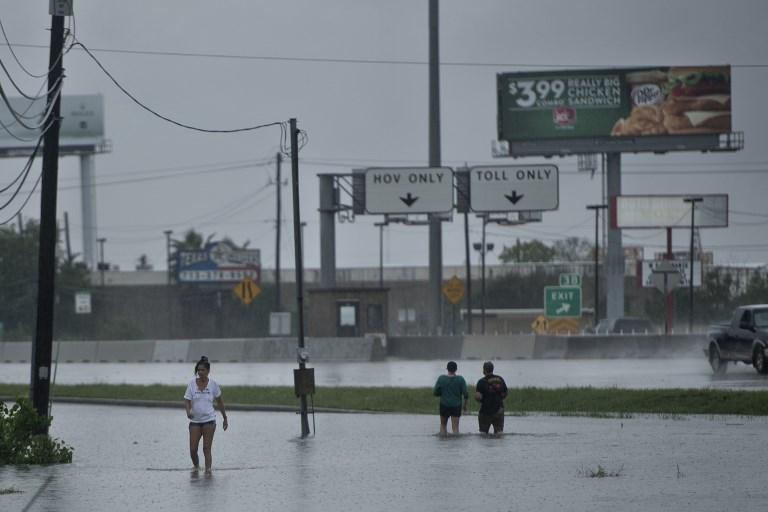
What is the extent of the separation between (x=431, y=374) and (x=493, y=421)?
20427 mm

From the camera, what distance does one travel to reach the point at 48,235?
23.1 metres

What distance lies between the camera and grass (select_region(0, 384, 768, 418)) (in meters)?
28.6

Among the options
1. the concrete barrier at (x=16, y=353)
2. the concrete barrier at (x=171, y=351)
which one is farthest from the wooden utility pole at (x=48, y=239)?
the concrete barrier at (x=16, y=353)

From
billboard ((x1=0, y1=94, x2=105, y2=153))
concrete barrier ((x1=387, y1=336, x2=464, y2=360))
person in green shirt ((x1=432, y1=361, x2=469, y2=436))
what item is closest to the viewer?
person in green shirt ((x1=432, y1=361, x2=469, y2=436))

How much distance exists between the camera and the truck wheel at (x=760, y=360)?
37.0 m

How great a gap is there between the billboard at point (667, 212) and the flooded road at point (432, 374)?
101ft

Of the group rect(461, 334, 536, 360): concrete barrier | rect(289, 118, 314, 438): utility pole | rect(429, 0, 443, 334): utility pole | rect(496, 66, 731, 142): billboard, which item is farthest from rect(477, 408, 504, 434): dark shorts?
rect(496, 66, 731, 142): billboard

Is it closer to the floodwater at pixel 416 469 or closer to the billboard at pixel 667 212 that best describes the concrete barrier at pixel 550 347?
the floodwater at pixel 416 469

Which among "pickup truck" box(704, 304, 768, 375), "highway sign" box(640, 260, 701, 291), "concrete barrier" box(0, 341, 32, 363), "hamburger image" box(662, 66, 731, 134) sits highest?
"hamburger image" box(662, 66, 731, 134)

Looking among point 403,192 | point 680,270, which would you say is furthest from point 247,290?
point 680,270

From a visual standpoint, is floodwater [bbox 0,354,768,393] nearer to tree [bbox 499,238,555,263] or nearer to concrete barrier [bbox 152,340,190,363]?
concrete barrier [bbox 152,340,190,363]

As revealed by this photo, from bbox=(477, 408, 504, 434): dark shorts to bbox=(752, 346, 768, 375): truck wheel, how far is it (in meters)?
14.6

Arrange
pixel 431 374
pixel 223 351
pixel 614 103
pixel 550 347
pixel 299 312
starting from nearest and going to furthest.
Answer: pixel 299 312, pixel 431 374, pixel 550 347, pixel 223 351, pixel 614 103

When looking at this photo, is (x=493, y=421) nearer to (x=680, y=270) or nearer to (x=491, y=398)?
(x=491, y=398)
